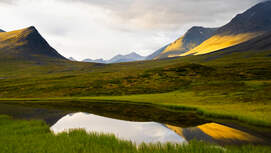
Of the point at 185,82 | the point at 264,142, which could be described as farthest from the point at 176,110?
the point at 185,82

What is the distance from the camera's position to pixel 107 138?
1731cm

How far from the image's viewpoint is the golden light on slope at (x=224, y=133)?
2158cm

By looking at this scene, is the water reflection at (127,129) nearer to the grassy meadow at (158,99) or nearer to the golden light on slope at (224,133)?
the golden light on slope at (224,133)

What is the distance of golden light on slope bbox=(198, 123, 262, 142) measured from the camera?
21.6m

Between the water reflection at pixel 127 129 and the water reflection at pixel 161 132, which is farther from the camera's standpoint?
the water reflection at pixel 127 129

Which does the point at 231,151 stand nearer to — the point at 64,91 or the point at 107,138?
the point at 107,138

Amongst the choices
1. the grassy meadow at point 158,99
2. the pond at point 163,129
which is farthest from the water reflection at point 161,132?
the grassy meadow at point 158,99

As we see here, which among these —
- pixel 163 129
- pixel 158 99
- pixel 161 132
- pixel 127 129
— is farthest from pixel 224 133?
pixel 158 99

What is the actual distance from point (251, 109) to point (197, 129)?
41.5ft

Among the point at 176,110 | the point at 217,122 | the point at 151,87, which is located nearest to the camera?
the point at 217,122

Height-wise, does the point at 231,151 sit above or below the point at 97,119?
above

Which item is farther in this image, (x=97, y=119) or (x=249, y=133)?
(x=97, y=119)

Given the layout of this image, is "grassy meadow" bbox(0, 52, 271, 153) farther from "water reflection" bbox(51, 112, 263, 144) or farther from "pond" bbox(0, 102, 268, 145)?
"water reflection" bbox(51, 112, 263, 144)

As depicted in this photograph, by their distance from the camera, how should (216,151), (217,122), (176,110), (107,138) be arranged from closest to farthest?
(216,151), (107,138), (217,122), (176,110)
